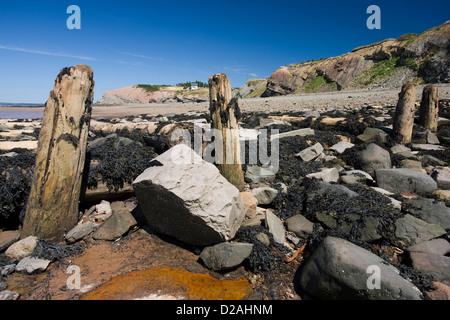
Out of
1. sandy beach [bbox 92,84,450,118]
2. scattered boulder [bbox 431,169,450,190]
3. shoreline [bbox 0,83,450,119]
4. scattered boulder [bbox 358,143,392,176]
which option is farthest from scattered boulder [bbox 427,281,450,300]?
sandy beach [bbox 92,84,450,118]

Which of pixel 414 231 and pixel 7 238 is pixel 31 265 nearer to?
pixel 7 238

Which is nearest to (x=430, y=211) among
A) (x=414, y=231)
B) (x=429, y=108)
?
(x=414, y=231)

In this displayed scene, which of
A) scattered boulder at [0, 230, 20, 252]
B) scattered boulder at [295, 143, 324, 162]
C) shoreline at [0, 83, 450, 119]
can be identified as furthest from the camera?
shoreline at [0, 83, 450, 119]

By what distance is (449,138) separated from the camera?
26.7ft

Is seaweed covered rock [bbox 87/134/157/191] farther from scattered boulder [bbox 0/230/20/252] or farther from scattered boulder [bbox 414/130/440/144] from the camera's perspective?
scattered boulder [bbox 414/130/440/144]

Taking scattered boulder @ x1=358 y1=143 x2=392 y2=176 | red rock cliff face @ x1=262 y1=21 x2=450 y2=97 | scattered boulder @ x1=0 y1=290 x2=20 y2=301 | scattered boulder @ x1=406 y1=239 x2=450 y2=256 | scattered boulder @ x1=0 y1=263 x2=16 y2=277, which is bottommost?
scattered boulder @ x1=0 y1=290 x2=20 y2=301

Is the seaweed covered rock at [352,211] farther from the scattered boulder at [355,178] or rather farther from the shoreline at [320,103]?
the shoreline at [320,103]

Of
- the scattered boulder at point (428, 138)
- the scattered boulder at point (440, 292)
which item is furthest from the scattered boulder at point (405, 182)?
the scattered boulder at point (428, 138)

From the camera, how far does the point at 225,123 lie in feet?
16.0

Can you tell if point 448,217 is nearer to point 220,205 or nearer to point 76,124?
point 220,205

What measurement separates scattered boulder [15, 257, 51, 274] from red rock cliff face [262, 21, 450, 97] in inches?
1318

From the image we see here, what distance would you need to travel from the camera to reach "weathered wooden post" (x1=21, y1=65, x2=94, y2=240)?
3.87 meters

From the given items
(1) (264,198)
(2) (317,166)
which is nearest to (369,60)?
(2) (317,166)

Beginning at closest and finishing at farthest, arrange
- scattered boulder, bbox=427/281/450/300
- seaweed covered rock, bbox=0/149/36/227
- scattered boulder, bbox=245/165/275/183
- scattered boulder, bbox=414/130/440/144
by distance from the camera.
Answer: scattered boulder, bbox=427/281/450/300 → seaweed covered rock, bbox=0/149/36/227 → scattered boulder, bbox=245/165/275/183 → scattered boulder, bbox=414/130/440/144
